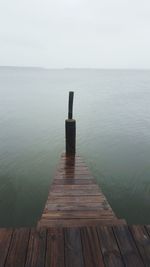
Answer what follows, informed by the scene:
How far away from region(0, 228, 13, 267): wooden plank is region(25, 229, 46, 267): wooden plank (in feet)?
1.00

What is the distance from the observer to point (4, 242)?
311 cm

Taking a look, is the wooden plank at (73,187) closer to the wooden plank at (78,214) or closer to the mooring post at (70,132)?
the wooden plank at (78,214)

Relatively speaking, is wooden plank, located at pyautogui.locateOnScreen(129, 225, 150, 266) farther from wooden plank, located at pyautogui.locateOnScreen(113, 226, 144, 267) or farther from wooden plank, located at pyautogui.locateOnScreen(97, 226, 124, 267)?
wooden plank, located at pyautogui.locateOnScreen(97, 226, 124, 267)

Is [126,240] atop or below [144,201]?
atop

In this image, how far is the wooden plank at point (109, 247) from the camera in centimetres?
281

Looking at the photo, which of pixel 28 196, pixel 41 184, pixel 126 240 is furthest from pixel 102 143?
pixel 126 240

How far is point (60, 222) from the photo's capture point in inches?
162

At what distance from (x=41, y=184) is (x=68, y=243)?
20.9ft

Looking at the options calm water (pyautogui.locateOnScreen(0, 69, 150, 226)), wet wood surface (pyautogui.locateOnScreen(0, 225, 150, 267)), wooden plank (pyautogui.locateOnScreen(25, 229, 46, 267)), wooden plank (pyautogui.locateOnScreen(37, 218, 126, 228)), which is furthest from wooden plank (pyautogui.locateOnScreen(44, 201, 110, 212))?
calm water (pyautogui.locateOnScreen(0, 69, 150, 226))

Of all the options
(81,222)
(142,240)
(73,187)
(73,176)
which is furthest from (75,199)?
(142,240)

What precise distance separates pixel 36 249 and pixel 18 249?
0.25 meters

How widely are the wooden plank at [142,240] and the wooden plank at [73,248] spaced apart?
0.84m

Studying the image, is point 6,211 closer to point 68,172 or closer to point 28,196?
point 28,196

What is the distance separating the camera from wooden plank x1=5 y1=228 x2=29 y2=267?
278 centimetres
